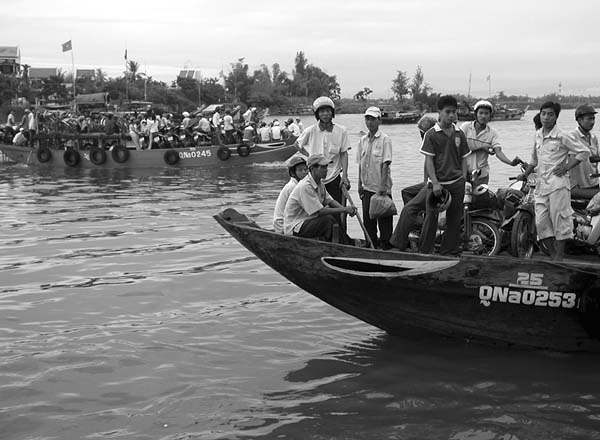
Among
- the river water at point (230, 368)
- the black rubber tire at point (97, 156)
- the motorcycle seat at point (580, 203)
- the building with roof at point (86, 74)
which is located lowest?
the river water at point (230, 368)

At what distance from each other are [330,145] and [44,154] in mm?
20113

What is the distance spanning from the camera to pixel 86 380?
241 inches

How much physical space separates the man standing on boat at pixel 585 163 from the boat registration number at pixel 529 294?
1.73 metres

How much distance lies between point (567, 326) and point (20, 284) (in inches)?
247

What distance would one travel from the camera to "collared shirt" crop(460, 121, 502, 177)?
7.62 metres

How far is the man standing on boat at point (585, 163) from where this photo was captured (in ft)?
22.8

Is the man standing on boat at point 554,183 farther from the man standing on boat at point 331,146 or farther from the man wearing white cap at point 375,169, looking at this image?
the man standing on boat at point 331,146

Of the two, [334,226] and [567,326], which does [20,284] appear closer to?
[334,226]

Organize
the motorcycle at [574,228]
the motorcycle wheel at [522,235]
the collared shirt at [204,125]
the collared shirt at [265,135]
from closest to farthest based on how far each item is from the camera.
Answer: the motorcycle at [574,228], the motorcycle wheel at [522,235], the collared shirt at [204,125], the collared shirt at [265,135]

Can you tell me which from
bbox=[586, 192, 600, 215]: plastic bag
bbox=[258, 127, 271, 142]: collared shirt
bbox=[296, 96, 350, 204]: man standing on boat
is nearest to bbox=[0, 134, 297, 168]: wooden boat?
bbox=[258, 127, 271, 142]: collared shirt

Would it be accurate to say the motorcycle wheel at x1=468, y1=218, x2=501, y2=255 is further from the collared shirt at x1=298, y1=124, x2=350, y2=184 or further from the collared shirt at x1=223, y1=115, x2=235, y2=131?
the collared shirt at x1=223, y1=115, x2=235, y2=131

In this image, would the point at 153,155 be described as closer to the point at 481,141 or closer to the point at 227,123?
the point at 227,123

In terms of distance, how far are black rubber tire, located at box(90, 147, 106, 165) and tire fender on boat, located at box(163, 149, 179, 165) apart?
2125 millimetres

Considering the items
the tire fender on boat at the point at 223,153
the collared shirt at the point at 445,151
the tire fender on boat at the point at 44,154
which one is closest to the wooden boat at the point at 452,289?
the collared shirt at the point at 445,151
